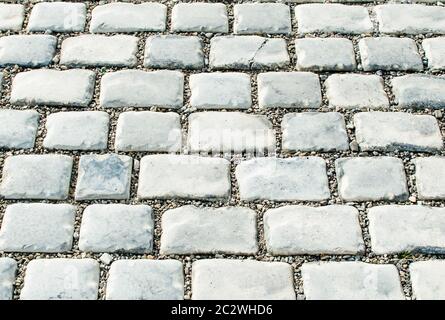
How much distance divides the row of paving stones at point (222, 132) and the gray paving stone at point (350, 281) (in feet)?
1.83

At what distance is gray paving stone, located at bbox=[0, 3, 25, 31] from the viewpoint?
11.2 feet

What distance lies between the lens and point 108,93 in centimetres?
310

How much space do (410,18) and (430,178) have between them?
1019 millimetres

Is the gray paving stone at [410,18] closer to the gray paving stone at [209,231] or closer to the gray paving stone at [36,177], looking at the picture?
the gray paving stone at [209,231]

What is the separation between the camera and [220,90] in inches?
123

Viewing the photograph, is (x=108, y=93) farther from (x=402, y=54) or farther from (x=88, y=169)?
(x=402, y=54)

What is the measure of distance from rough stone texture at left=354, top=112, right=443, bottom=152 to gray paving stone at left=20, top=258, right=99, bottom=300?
119cm

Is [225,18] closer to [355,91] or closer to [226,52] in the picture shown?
[226,52]

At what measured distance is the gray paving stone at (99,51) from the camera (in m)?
3.24

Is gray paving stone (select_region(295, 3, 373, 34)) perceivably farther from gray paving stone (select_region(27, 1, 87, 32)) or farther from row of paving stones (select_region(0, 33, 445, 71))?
gray paving stone (select_region(27, 1, 87, 32))

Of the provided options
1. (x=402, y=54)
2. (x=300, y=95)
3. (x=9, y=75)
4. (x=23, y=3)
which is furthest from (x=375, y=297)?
(x=23, y=3)

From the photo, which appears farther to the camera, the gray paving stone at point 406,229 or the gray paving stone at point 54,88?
the gray paving stone at point 54,88

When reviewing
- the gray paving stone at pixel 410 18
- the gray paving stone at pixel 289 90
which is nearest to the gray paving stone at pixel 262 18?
the gray paving stone at pixel 289 90

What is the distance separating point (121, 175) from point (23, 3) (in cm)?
126
